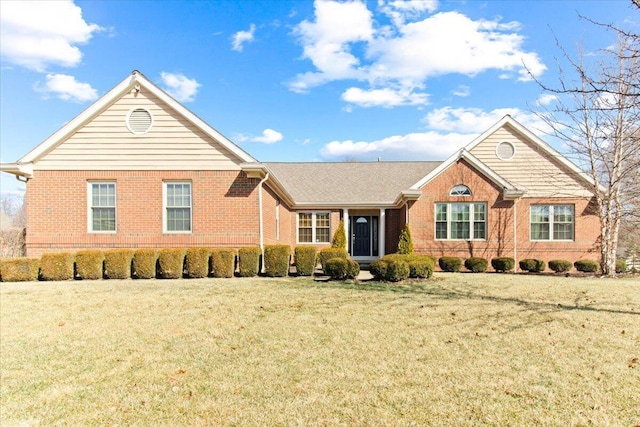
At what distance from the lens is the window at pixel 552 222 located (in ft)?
61.5

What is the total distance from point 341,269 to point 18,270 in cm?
920

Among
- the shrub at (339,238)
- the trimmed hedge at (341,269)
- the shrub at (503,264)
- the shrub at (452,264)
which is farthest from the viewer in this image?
the shrub at (339,238)

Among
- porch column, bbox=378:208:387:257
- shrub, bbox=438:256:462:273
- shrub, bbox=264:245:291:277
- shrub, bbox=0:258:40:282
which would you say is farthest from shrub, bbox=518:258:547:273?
shrub, bbox=0:258:40:282

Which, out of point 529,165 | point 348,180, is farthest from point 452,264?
point 348,180

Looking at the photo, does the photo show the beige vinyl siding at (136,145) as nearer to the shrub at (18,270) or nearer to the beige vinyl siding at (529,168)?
the shrub at (18,270)

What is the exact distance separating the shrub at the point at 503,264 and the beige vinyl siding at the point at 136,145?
1146 cm

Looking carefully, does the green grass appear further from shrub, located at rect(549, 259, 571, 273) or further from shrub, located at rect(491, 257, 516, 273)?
shrub, located at rect(549, 259, 571, 273)

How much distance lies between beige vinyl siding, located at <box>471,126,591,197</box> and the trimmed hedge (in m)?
10.9

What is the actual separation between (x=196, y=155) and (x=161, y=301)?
258 inches

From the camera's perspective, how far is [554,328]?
22.2 feet

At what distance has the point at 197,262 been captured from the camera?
40.7 ft

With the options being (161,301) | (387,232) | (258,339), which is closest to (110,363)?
(258,339)

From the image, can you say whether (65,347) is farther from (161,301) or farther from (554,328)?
(554,328)

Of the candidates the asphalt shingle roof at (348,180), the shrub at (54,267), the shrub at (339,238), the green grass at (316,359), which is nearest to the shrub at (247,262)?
the green grass at (316,359)
